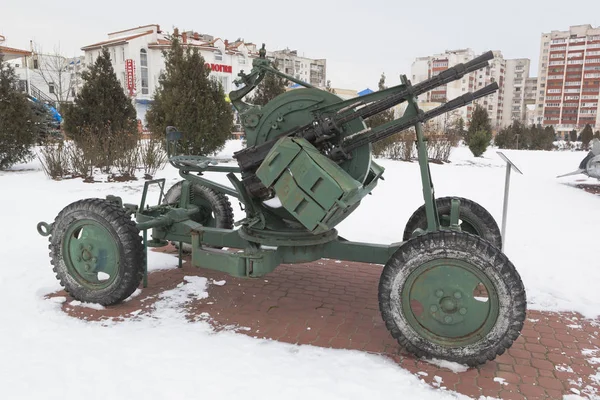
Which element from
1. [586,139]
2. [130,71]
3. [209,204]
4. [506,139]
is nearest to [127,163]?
[209,204]

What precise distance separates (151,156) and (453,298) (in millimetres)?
10605

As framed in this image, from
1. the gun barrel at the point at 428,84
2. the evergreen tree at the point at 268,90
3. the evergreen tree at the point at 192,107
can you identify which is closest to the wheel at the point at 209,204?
the gun barrel at the point at 428,84

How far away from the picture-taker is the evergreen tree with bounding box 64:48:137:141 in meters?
14.5

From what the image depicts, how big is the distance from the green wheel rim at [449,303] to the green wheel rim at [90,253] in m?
2.50

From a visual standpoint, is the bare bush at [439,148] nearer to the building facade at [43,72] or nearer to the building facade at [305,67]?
the building facade at [43,72]

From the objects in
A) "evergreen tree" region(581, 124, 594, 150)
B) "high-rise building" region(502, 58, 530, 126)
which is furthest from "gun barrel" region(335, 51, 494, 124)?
"high-rise building" region(502, 58, 530, 126)

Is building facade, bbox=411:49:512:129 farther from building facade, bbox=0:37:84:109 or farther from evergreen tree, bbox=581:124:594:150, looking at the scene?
building facade, bbox=0:37:84:109

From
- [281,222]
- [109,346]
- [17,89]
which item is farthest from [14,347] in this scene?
[17,89]

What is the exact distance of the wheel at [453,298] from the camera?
3250mm

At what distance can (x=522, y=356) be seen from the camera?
359 cm

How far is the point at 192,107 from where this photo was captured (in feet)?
45.8

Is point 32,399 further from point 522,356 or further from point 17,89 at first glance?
point 17,89

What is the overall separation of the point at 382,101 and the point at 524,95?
112 metres

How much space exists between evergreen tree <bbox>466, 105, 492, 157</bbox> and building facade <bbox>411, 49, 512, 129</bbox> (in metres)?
42.9
